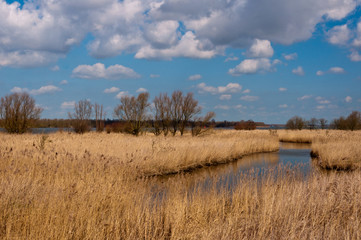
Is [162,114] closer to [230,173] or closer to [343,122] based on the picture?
[230,173]

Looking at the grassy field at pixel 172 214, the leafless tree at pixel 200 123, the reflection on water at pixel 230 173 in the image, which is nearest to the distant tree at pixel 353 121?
the leafless tree at pixel 200 123

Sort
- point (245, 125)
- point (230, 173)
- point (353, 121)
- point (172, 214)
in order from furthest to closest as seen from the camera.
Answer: point (245, 125) < point (353, 121) < point (230, 173) < point (172, 214)

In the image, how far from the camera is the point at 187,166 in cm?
1303

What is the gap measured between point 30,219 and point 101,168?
4.55 metres

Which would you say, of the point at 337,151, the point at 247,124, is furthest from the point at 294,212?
the point at 247,124

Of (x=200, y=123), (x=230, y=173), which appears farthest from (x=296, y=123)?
(x=230, y=173)

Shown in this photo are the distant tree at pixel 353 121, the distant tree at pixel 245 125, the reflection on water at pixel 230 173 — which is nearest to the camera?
the reflection on water at pixel 230 173

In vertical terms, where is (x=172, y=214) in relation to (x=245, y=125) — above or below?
below

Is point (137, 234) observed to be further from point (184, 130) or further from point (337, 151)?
point (184, 130)

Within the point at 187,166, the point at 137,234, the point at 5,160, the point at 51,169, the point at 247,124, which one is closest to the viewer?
the point at 137,234

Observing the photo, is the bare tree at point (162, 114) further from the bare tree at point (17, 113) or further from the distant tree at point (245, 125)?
the distant tree at point (245, 125)

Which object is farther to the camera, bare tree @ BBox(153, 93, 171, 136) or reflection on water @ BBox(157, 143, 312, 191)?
bare tree @ BBox(153, 93, 171, 136)

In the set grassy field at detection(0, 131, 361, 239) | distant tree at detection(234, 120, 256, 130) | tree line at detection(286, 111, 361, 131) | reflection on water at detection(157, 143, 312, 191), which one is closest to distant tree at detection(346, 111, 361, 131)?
tree line at detection(286, 111, 361, 131)

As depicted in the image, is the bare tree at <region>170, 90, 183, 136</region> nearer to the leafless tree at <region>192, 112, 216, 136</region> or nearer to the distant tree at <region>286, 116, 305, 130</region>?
the leafless tree at <region>192, 112, 216, 136</region>
